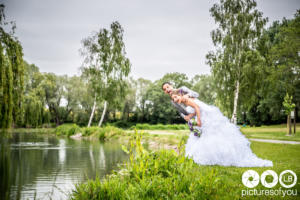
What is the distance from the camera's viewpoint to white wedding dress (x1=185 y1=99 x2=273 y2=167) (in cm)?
590

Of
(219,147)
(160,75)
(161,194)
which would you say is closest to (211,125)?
(219,147)

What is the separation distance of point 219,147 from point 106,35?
78.1 ft

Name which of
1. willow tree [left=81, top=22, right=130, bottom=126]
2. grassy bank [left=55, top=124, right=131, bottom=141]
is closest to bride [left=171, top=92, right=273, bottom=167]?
grassy bank [left=55, top=124, right=131, bottom=141]

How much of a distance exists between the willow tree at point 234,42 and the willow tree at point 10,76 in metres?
14.6

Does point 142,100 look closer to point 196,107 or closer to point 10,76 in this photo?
point 10,76

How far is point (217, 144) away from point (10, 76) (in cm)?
720

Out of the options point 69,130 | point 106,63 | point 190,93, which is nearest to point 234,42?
point 190,93

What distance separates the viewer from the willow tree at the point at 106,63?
85.9 feet

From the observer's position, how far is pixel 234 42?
18625 mm

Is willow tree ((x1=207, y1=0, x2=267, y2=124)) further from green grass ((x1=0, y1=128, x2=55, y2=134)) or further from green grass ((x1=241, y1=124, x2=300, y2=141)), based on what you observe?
green grass ((x1=0, y1=128, x2=55, y2=134))

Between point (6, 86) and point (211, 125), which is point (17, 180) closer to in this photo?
point (6, 86)

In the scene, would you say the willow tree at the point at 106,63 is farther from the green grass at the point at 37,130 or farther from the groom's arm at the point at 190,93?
the groom's arm at the point at 190,93

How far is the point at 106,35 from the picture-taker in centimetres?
2697

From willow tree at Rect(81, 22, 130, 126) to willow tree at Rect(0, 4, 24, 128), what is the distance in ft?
56.3
